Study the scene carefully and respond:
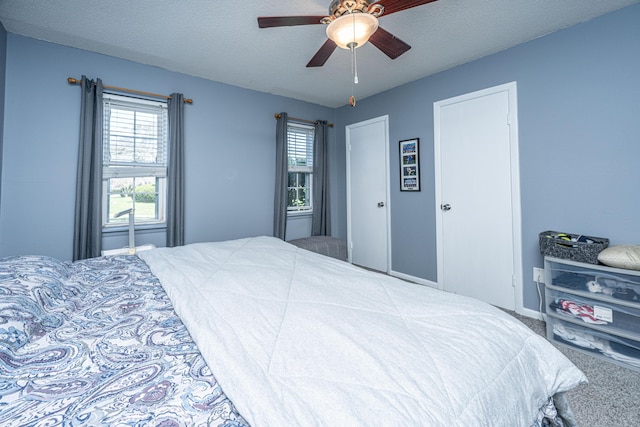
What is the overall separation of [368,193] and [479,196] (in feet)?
4.89

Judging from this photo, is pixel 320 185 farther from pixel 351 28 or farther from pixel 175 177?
pixel 351 28

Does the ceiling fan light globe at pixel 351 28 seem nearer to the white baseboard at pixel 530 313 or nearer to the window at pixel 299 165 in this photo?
the window at pixel 299 165

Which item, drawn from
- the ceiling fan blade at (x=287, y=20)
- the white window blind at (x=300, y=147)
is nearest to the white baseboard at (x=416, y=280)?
the white window blind at (x=300, y=147)

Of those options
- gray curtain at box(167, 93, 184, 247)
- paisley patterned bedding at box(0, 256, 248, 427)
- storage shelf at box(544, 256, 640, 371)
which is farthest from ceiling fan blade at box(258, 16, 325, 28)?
storage shelf at box(544, 256, 640, 371)

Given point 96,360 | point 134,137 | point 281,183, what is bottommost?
point 96,360

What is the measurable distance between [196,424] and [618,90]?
322 centimetres

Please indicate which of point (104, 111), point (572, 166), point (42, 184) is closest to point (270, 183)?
point (104, 111)

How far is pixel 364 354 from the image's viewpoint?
70 cm

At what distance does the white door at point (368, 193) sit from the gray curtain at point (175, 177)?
234 cm

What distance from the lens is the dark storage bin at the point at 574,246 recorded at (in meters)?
1.95

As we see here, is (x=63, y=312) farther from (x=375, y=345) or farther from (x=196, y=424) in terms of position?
(x=375, y=345)

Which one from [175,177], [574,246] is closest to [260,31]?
[175,177]

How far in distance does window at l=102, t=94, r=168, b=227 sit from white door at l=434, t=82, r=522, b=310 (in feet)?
10.2

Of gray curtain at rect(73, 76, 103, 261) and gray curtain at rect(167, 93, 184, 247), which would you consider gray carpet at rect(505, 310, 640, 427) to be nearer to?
gray curtain at rect(167, 93, 184, 247)
